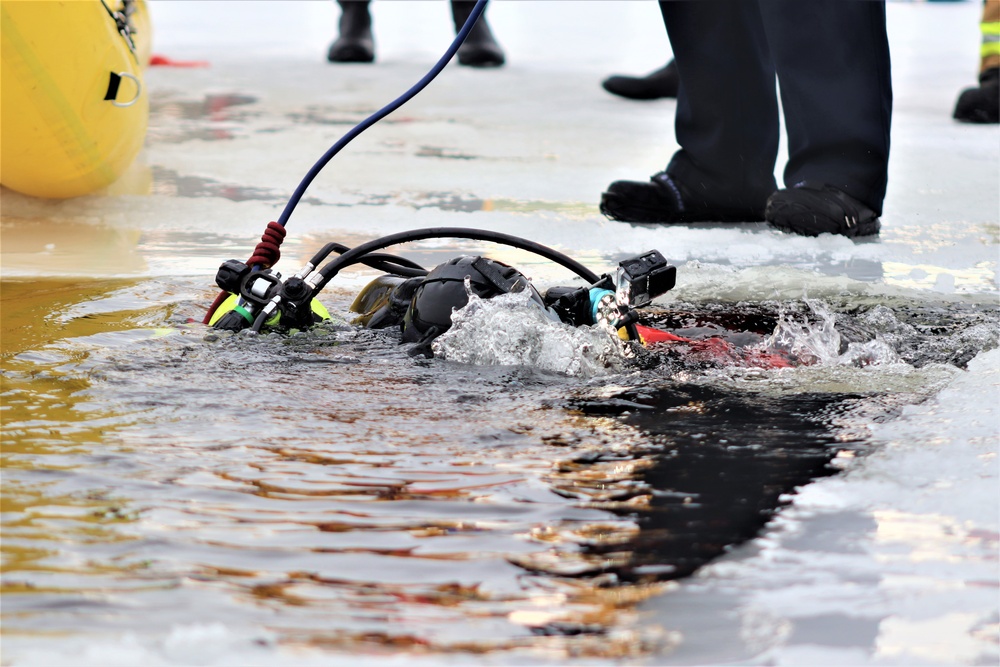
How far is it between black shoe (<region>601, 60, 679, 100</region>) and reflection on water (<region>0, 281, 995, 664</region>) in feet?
16.2

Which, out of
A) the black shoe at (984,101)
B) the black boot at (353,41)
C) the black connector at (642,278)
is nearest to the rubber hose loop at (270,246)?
the black connector at (642,278)

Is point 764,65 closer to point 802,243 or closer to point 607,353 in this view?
point 802,243

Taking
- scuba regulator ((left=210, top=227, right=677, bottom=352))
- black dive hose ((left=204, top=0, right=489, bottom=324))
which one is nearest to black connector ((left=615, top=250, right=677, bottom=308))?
scuba regulator ((left=210, top=227, right=677, bottom=352))

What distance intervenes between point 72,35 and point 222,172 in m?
1.16

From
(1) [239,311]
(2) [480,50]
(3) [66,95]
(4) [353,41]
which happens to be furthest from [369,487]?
(4) [353,41]

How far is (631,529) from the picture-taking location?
152cm

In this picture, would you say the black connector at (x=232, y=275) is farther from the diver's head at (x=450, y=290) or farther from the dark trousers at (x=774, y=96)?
the dark trousers at (x=774, y=96)

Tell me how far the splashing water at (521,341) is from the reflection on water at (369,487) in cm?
4

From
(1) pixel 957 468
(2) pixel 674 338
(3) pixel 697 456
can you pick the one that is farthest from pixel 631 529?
(2) pixel 674 338

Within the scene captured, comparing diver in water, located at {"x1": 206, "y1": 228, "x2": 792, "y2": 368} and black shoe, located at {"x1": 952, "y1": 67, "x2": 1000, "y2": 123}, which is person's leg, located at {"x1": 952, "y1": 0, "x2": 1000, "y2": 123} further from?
diver in water, located at {"x1": 206, "y1": 228, "x2": 792, "y2": 368}

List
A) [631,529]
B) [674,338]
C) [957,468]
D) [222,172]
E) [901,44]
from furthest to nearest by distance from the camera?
[901,44]
[222,172]
[674,338]
[957,468]
[631,529]

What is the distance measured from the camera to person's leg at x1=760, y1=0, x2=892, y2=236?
376cm

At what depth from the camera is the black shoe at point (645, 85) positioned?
23.0 ft

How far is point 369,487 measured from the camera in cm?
166
